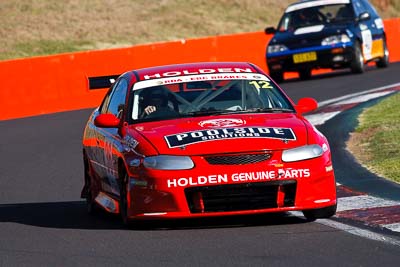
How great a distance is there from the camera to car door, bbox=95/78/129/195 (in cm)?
975

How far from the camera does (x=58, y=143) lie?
1762 centimetres

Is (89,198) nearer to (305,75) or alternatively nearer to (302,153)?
(302,153)

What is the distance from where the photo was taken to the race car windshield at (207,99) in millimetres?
9961

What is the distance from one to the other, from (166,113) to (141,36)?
32125mm

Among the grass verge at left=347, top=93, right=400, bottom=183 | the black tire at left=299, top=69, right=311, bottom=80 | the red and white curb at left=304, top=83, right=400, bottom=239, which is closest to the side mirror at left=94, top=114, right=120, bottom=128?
the red and white curb at left=304, top=83, right=400, bottom=239

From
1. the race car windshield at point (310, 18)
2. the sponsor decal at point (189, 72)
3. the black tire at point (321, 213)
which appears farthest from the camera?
the race car windshield at point (310, 18)

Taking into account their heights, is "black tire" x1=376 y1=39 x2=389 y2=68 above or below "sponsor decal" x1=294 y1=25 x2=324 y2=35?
below

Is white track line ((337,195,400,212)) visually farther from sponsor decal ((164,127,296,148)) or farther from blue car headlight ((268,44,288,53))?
blue car headlight ((268,44,288,53))

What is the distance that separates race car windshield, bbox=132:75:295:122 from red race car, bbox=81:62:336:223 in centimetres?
1

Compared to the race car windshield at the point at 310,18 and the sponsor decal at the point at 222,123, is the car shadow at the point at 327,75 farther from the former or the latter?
the sponsor decal at the point at 222,123

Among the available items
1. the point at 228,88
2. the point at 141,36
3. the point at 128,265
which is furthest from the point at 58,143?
the point at 141,36

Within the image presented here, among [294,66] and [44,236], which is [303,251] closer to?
[44,236]

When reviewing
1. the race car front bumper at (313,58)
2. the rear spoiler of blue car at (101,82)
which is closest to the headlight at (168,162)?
the rear spoiler of blue car at (101,82)

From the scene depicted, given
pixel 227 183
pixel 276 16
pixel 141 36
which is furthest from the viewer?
pixel 276 16
